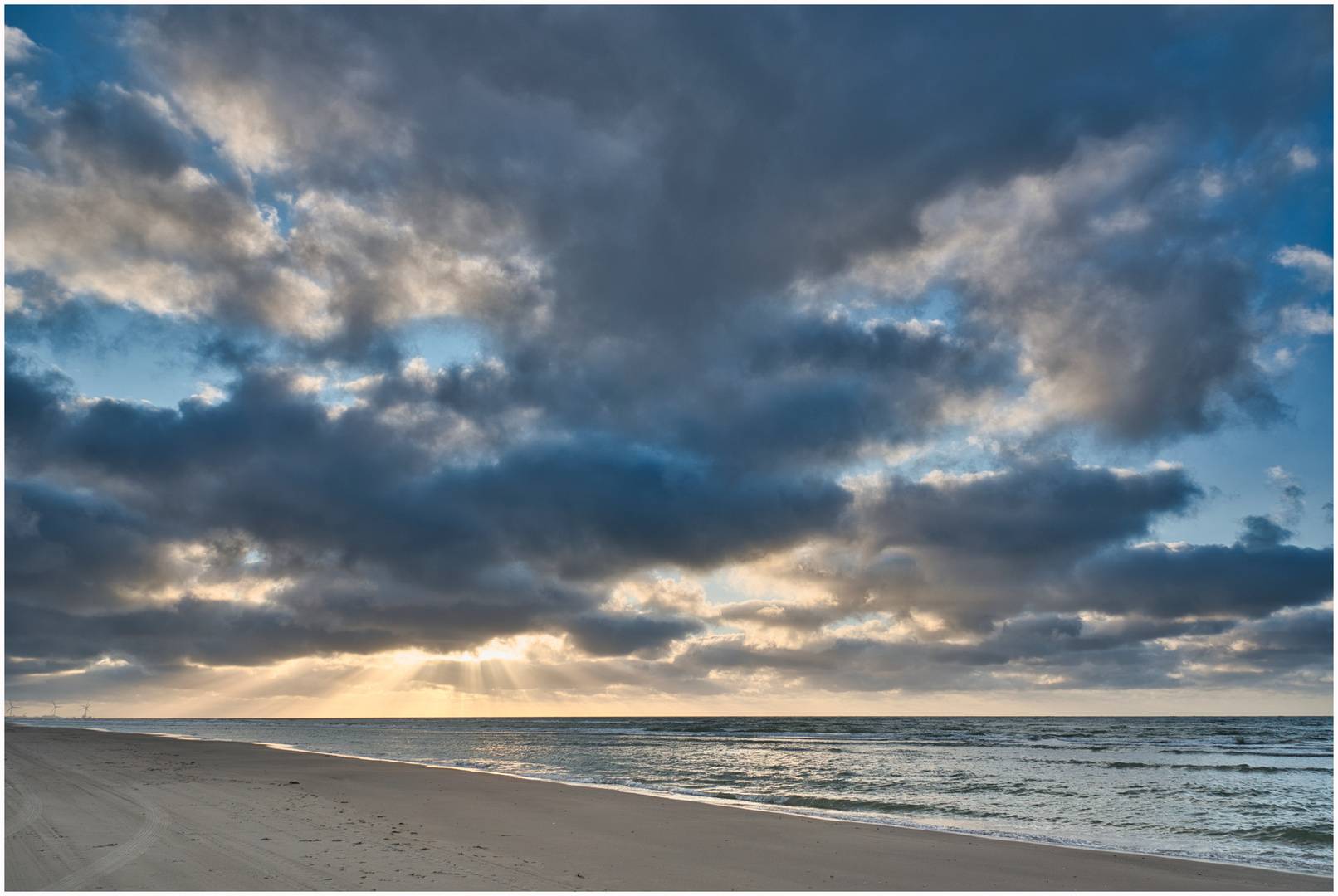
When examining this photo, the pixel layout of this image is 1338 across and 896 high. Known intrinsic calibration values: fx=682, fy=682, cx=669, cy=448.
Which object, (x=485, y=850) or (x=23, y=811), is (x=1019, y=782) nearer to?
(x=485, y=850)

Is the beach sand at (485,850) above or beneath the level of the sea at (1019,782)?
above

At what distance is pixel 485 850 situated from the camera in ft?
47.0

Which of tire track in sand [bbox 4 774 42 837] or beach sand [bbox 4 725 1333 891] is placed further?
tire track in sand [bbox 4 774 42 837]

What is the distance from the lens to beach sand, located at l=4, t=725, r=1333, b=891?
38.5 ft

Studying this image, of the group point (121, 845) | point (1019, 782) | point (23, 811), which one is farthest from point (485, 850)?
point (1019, 782)

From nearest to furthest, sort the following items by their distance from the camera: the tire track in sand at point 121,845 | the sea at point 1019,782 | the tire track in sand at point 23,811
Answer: the tire track in sand at point 121,845, the tire track in sand at point 23,811, the sea at point 1019,782

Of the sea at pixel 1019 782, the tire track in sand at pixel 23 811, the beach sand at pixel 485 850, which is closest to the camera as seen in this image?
the beach sand at pixel 485 850

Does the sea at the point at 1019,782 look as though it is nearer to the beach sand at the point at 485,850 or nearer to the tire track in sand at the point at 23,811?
the beach sand at the point at 485,850

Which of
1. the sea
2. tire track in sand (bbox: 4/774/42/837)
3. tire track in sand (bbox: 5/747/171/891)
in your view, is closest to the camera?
tire track in sand (bbox: 5/747/171/891)

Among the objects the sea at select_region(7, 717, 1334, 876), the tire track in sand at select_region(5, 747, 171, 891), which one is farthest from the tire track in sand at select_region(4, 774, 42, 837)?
the sea at select_region(7, 717, 1334, 876)

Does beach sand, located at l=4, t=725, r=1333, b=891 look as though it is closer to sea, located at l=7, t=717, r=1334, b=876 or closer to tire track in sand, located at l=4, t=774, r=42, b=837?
tire track in sand, located at l=4, t=774, r=42, b=837

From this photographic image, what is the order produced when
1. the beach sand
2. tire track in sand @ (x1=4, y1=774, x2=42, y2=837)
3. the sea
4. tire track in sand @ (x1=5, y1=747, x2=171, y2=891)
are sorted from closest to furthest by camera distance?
1. tire track in sand @ (x1=5, y1=747, x2=171, y2=891)
2. the beach sand
3. tire track in sand @ (x1=4, y1=774, x2=42, y2=837)
4. the sea

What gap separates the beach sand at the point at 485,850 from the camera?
11750mm

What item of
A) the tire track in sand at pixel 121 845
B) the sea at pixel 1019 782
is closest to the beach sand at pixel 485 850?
the tire track in sand at pixel 121 845
